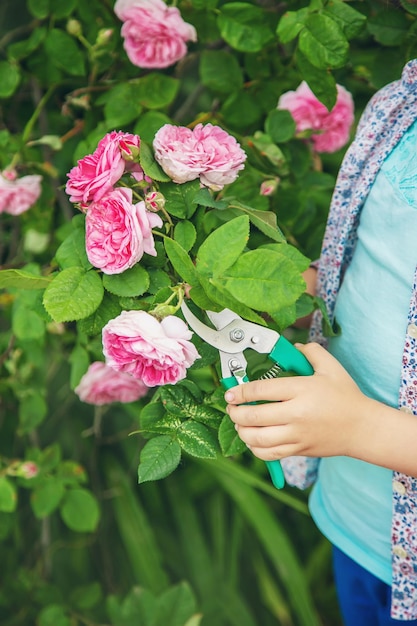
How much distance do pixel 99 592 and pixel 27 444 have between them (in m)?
0.39

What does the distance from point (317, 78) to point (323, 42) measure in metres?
0.05

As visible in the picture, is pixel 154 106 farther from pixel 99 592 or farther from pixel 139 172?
pixel 99 592

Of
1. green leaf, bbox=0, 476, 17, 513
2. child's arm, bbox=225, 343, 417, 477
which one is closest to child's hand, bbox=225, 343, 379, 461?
child's arm, bbox=225, 343, 417, 477

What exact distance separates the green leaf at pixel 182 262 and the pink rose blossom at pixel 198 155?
0.34ft

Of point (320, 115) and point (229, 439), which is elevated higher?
point (320, 115)

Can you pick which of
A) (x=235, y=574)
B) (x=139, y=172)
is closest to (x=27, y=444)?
(x=235, y=574)

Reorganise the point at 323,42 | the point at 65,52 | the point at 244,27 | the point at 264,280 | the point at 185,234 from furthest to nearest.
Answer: the point at 65,52
the point at 244,27
the point at 323,42
the point at 185,234
the point at 264,280

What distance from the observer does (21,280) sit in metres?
0.72

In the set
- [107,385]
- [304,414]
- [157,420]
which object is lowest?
[107,385]

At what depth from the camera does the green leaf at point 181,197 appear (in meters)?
0.71

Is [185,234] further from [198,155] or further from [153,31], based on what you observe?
[153,31]

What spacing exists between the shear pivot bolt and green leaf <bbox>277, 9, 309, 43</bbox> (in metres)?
0.39

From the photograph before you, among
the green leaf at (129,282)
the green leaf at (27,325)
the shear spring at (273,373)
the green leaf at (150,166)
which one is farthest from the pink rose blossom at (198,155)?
the green leaf at (27,325)

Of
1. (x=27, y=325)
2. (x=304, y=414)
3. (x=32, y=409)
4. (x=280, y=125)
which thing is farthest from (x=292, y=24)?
(x=32, y=409)
